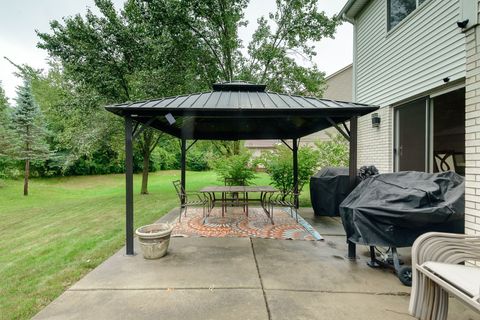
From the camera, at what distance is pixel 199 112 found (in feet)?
12.3

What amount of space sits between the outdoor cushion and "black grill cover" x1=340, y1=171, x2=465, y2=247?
79 centimetres

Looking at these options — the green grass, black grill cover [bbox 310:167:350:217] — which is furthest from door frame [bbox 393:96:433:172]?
the green grass

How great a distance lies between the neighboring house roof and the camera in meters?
6.92

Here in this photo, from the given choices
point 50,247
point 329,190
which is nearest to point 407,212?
point 329,190

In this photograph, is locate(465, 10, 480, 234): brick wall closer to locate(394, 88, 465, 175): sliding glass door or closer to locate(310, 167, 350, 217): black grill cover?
locate(394, 88, 465, 175): sliding glass door

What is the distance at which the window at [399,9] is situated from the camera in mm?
5356

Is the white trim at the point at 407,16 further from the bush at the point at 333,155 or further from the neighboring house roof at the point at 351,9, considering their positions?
the bush at the point at 333,155

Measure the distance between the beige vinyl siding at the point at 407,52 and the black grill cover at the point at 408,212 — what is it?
7.63 feet

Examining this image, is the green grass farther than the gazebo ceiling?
No

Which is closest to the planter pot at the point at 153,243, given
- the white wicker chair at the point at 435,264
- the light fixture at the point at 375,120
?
the white wicker chair at the point at 435,264

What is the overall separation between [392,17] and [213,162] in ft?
21.7

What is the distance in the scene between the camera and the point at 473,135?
2619 mm

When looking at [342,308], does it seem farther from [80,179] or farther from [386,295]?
[80,179]

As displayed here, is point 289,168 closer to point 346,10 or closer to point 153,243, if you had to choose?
point 346,10
